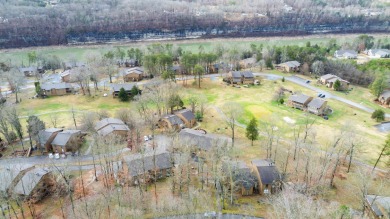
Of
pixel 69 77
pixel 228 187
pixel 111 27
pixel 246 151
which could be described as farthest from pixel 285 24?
pixel 228 187

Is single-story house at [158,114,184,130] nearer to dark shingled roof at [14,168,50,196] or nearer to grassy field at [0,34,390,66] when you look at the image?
dark shingled roof at [14,168,50,196]

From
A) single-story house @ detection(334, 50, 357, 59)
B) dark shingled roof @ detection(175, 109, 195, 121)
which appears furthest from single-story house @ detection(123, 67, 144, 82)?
single-story house @ detection(334, 50, 357, 59)

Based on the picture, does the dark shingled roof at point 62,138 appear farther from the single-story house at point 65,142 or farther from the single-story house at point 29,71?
the single-story house at point 29,71

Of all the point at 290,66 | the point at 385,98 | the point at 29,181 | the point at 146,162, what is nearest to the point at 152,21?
the point at 290,66

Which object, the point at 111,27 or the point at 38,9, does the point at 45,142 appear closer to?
the point at 111,27

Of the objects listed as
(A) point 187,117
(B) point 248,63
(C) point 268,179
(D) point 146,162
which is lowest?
(C) point 268,179

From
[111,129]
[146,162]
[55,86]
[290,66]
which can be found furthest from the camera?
[290,66]

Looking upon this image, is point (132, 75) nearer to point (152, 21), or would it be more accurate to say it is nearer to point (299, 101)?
point (299, 101)

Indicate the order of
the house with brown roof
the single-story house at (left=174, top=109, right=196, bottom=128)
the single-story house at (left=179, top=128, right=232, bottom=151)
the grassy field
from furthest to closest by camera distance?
the grassy field < the single-story house at (left=174, top=109, right=196, bottom=128) < the house with brown roof < the single-story house at (left=179, top=128, right=232, bottom=151)
